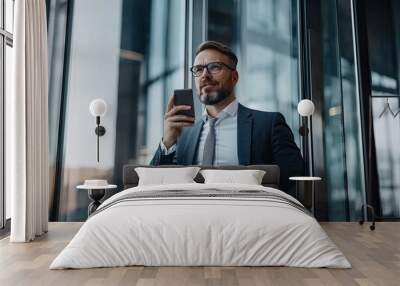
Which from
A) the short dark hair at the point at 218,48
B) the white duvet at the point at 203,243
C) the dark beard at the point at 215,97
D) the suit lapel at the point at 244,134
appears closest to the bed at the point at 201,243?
the white duvet at the point at 203,243

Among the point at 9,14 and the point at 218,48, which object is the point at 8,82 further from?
the point at 218,48

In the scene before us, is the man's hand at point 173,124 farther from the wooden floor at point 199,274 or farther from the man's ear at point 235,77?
the wooden floor at point 199,274

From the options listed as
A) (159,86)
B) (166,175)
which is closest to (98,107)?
(159,86)

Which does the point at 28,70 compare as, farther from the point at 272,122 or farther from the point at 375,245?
the point at 375,245

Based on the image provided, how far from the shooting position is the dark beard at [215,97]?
233 inches

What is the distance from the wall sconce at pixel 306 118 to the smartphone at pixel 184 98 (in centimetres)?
135

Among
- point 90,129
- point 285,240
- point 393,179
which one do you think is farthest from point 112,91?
point 393,179

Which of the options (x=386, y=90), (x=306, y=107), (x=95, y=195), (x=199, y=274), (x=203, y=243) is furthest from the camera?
(x=386, y=90)

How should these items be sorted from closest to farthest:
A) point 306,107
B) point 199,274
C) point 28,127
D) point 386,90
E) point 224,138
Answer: point 199,274
point 28,127
point 306,107
point 224,138
point 386,90

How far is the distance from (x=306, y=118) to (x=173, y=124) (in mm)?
A: 1697

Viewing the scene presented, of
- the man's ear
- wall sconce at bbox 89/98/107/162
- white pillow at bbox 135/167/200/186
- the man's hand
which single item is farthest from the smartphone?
wall sconce at bbox 89/98/107/162

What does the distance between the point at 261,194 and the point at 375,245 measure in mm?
1303

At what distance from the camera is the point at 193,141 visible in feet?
19.5

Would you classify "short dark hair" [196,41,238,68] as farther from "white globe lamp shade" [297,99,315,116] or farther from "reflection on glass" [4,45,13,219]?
"reflection on glass" [4,45,13,219]
